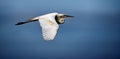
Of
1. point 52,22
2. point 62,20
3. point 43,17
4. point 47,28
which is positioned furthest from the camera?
point 62,20

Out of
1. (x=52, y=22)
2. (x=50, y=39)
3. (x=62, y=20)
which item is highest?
(x=62, y=20)

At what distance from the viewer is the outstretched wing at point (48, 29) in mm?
1089

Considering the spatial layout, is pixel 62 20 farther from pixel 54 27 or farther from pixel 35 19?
pixel 54 27

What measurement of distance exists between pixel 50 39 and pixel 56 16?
52 cm

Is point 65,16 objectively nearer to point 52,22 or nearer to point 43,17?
point 43,17

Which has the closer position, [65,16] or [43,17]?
[43,17]

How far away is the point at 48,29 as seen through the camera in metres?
1.17

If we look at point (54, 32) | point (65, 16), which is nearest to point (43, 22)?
point (54, 32)

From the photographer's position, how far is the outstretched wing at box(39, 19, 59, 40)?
3.57ft

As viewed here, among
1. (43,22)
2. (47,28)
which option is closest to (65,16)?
(43,22)

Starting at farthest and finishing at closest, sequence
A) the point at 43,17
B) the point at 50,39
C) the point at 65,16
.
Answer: the point at 65,16 < the point at 43,17 < the point at 50,39

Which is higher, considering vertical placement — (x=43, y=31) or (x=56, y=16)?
(x=56, y=16)

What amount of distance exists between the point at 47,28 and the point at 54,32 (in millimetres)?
50

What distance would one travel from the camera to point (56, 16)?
61.8 inches
